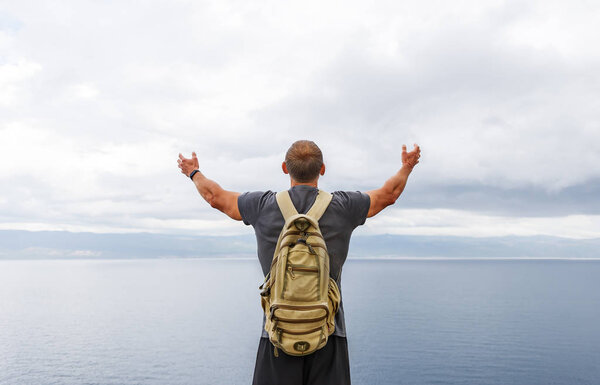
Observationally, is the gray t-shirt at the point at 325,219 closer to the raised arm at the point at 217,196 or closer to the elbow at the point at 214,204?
the raised arm at the point at 217,196

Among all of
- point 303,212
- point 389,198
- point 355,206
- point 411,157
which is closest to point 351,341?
point 411,157

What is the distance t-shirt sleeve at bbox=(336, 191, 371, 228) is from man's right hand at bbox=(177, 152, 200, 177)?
154 centimetres

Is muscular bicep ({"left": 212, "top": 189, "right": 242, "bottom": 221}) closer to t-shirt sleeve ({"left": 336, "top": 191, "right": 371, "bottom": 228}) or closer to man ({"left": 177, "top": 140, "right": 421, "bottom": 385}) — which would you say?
man ({"left": 177, "top": 140, "right": 421, "bottom": 385})

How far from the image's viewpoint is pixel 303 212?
4070 mm

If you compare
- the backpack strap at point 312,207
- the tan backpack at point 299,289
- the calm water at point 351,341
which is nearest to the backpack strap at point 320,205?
the backpack strap at point 312,207

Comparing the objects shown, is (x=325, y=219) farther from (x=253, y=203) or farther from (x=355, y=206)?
(x=253, y=203)

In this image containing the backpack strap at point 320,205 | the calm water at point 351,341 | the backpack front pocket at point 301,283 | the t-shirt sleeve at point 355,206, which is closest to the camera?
the backpack front pocket at point 301,283

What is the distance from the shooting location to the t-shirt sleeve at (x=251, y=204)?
4195mm

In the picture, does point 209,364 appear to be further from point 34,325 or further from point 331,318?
point 331,318

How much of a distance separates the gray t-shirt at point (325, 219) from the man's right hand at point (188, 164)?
822 mm

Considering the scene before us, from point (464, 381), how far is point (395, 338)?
34.4 m

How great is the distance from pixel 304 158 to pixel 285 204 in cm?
44

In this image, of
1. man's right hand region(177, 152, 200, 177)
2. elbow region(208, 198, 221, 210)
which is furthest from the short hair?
man's right hand region(177, 152, 200, 177)

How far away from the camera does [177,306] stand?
16138cm
